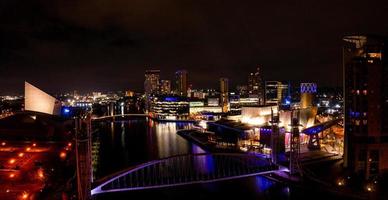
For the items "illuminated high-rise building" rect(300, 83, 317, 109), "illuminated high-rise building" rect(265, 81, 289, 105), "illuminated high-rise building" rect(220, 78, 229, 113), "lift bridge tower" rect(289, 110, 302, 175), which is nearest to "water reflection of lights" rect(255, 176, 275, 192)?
"lift bridge tower" rect(289, 110, 302, 175)

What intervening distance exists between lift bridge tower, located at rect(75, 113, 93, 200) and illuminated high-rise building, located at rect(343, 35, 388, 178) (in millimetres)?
11800

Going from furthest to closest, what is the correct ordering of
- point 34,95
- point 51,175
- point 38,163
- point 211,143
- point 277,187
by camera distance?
point 211,143 → point 34,95 → point 277,187 → point 38,163 → point 51,175

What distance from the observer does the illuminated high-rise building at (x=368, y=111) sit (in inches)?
598

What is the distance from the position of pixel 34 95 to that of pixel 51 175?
1421 cm

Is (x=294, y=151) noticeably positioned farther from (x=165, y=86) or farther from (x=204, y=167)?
(x=165, y=86)

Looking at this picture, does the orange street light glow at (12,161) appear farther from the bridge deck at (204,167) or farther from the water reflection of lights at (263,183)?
the water reflection of lights at (263,183)

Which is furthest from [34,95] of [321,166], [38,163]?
[321,166]

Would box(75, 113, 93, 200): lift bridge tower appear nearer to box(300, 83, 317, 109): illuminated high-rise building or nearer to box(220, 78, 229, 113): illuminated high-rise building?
box(300, 83, 317, 109): illuminated high-rise building

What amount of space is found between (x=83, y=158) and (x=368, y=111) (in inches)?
506

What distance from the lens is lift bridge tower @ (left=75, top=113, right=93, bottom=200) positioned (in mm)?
10852

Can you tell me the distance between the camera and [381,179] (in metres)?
14.4

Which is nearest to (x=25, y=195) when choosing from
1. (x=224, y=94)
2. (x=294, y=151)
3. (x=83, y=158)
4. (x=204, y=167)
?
(x=83, y=158)

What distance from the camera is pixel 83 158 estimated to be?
36.6 ft

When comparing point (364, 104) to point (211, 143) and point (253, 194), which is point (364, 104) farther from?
point (211, 143)
